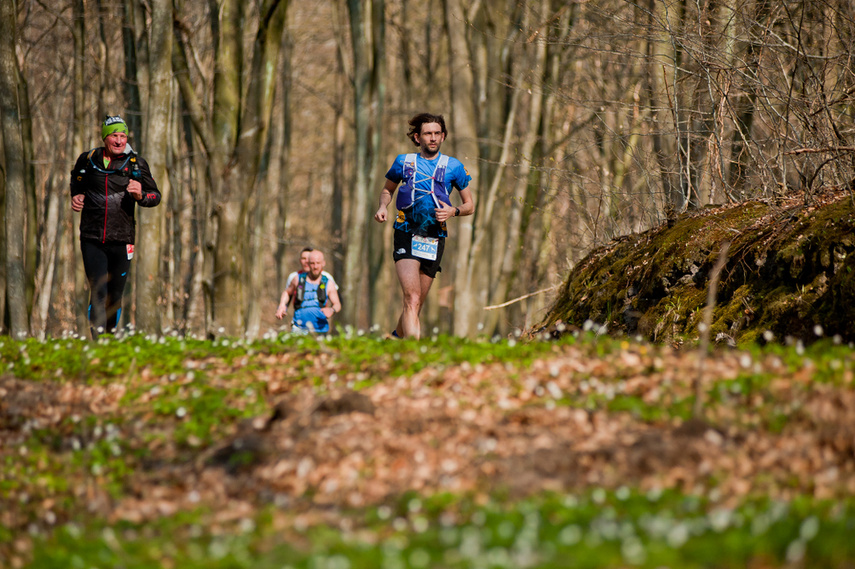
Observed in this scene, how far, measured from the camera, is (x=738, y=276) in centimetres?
895

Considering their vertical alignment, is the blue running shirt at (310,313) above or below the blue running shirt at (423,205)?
below

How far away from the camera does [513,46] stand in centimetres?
2000

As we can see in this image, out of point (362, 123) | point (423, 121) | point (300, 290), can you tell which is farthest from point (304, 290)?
point (362, 123)

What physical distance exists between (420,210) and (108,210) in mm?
3563

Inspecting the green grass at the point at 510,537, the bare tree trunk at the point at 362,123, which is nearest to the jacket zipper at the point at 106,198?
the green grass at the point at 510,537

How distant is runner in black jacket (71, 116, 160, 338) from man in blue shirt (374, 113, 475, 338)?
298 cm

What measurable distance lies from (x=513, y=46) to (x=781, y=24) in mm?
8726

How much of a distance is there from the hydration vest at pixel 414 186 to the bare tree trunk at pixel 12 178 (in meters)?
A: 6.50

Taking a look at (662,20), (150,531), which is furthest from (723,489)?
(662,20)

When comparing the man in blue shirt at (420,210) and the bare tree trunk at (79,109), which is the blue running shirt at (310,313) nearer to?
the bare tree trunk at (79,109)

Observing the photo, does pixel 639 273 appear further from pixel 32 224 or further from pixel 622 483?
pixel 32 224

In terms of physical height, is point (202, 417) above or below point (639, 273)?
below

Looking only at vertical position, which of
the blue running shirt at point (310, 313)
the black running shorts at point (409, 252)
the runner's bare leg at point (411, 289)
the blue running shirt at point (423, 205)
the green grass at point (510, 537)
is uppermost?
the blue running shirt at point (423, 205)

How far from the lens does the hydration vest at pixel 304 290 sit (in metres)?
13.9
